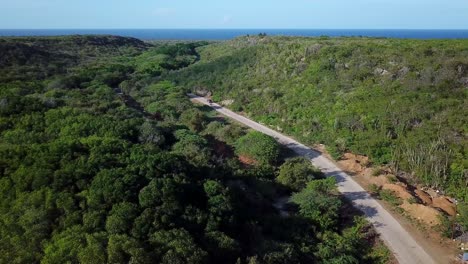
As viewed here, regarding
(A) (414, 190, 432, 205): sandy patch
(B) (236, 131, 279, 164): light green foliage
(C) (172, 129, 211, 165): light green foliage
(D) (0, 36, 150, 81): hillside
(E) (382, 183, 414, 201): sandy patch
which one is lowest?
(A) (414, 190, 432, 205): sandy patch

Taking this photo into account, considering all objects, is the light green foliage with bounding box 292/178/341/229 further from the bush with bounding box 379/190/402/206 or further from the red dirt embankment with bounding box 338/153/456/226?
the red dirt embankment with bounding box 338/153/456/226

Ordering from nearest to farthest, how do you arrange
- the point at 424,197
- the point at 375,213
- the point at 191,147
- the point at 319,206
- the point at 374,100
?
the point at 319,206
the point at 375,213
the point at 424,197
the point at 191,147
the point at 374,100

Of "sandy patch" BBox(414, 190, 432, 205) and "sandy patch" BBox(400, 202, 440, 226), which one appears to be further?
"sandy patch" BBox(414, 190, 432, 205)

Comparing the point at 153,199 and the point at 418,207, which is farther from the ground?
the point at 153,199

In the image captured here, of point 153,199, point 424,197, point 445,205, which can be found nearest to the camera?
point 153,199

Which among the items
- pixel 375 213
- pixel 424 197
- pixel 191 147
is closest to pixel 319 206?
pixel 375 213

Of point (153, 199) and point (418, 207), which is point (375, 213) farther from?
point (153, 199)

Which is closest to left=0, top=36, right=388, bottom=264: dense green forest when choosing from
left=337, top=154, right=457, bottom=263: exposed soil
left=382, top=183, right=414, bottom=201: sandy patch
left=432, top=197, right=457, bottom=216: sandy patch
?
left=337, top=154, right=457, bottom=263: exposed soil
